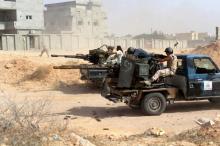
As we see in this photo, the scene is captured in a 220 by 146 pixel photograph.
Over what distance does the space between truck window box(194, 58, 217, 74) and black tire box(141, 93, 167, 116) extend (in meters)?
1.37

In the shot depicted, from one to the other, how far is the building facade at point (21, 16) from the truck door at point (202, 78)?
50.2 metres

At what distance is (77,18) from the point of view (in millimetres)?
95438

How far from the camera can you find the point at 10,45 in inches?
2147

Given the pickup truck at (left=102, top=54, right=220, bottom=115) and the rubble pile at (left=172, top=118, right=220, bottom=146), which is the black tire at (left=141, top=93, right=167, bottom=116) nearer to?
the pickup truck at (left=102, top=54, right=220, bottom=115)

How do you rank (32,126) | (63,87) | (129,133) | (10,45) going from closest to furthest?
1. (32,126)
2. (129,133)
3. (63,87)
4. (10,45)

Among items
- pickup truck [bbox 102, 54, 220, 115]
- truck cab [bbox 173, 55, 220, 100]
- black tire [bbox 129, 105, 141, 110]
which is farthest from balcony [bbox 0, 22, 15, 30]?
truck cab [bbox 173, 55, 220, 100]

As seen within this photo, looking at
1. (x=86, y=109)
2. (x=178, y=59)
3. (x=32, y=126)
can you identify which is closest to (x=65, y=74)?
(x=86, y=109)

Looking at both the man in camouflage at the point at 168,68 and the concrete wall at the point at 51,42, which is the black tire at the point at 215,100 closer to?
the man in camouflage at the point at 168,68

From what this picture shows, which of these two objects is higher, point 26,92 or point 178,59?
point 178,59

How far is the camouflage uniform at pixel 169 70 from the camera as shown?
13.4 m

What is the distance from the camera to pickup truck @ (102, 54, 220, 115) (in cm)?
1331

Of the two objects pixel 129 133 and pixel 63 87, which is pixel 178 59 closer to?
pixel 129 133

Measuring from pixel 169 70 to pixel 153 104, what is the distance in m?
1.10

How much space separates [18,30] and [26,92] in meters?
44.0
